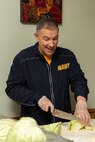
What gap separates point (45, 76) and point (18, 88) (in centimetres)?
20

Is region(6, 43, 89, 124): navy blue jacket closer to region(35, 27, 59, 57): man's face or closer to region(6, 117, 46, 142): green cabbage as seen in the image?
region(35, 27, 59, 57): man's face

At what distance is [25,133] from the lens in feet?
2.45

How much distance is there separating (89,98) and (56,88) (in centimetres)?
51

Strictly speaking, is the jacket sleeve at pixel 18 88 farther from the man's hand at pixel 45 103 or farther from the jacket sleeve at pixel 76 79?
the jacket sleeve at pixel 76 79

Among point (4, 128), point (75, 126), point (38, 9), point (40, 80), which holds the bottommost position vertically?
point (75, 126)

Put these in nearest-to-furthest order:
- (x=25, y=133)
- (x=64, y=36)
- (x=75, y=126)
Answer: (x=25, y=133), (x=75, y=126), (x=64, y=36)

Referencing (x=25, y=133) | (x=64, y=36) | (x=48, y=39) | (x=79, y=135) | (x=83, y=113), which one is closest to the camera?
(x=25, y=133)

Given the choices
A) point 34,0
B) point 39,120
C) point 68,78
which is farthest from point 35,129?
point 34,0

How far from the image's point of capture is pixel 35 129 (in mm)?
759

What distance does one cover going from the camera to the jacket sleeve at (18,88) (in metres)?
1.72

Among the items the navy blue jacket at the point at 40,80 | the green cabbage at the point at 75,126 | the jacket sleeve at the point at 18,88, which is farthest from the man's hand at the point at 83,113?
the jacket sleeve at the point at 18,88

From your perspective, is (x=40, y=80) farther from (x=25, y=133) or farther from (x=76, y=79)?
(x=25, y=133)

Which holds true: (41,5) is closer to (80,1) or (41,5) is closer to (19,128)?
(80,1)

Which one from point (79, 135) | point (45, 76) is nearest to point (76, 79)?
point (45, 76)
